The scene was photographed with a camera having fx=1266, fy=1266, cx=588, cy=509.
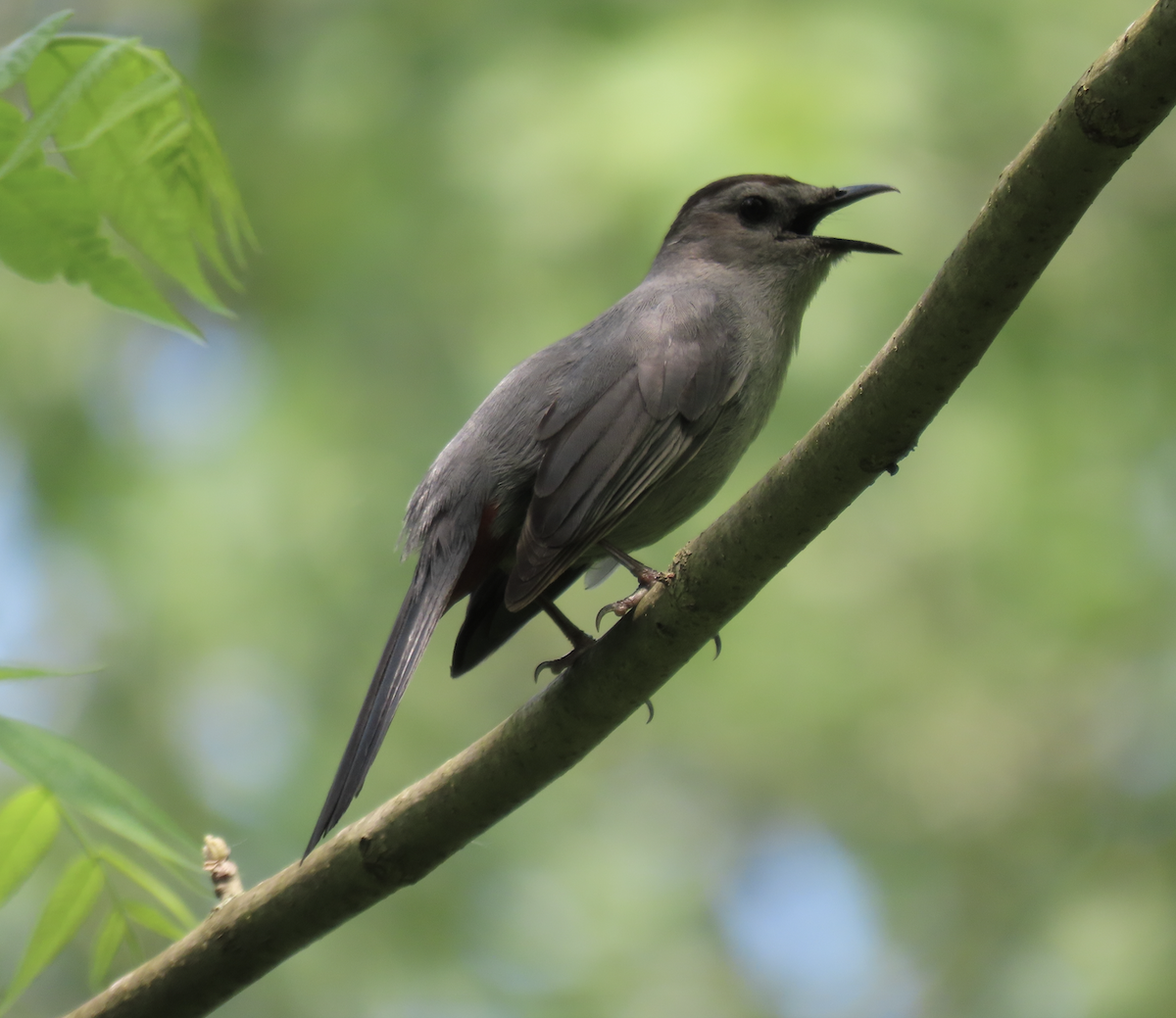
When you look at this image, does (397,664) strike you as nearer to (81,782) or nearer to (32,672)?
(81,782)

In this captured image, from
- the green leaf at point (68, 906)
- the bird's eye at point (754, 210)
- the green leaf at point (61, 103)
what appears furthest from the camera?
the bird's eye at point (754, 210)

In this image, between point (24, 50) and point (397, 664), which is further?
point (397, 664)

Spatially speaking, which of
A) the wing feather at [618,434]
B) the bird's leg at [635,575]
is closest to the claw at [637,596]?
the bird's leg at [635,575]

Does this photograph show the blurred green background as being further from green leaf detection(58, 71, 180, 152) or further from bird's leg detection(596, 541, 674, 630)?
green leaf detection(58, 71, 180, 152)

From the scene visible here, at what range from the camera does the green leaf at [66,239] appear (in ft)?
6.55

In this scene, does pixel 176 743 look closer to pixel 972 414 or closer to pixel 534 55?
pixel 534 55

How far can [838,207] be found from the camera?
12.0 feet

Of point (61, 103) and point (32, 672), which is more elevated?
point (61, 103)

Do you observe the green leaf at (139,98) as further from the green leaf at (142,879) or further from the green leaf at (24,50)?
the green leaf at (142,879)

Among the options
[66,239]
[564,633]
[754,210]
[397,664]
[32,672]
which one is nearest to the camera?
[32,672]

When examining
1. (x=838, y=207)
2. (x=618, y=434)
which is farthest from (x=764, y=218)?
(x=618, y=434)

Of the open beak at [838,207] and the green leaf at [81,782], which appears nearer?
the green leaf at [81,782]

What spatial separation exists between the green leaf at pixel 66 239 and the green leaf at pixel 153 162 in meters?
0.05

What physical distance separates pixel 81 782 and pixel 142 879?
0.46 meters
